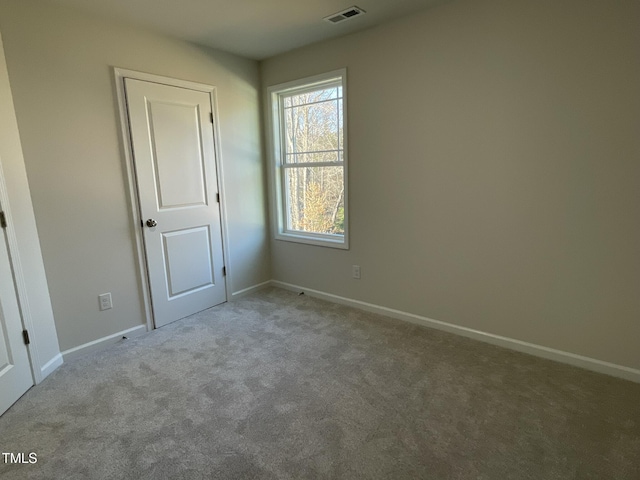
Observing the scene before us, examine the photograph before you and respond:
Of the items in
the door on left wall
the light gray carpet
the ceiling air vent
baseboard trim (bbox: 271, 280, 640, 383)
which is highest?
the ceiling air vent

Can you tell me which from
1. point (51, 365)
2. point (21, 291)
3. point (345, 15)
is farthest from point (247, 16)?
point (51, 365)

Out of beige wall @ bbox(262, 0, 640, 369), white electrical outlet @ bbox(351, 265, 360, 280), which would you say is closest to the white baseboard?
white electrical outlet @ bbox(351, 265, 360, 280)

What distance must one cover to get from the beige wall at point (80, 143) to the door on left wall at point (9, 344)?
1.08ft

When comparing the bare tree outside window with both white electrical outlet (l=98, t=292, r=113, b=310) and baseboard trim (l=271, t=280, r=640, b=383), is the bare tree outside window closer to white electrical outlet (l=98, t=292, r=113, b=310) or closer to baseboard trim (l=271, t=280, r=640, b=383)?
baseboard trim (l=271, t=280, r=640, b=383)

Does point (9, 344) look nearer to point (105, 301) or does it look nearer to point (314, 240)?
point (105, 301)

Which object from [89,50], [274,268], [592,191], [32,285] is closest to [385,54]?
[592,191]

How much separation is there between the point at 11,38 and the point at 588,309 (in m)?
3.97

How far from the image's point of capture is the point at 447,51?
98.4 inches

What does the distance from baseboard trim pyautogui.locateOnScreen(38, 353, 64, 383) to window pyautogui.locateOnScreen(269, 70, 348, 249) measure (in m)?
2.17

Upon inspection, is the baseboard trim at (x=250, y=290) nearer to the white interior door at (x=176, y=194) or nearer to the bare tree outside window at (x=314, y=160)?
the white interior door at (x=176, y=194)

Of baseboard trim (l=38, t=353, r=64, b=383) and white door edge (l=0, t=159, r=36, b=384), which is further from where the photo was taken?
baseboard trim (l=38, t=353, r=64, b=383)

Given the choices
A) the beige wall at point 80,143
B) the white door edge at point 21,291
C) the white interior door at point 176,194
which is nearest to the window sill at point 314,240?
the white interior door at point 176,194

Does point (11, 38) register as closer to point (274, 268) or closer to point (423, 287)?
point (274, 268)

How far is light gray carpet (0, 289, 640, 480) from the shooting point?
1.57m
